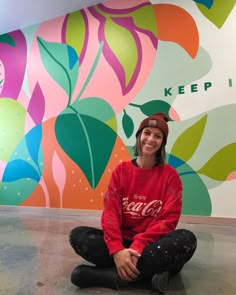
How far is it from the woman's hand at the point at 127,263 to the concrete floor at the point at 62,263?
0.18 feet

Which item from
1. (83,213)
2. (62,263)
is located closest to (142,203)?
(62,263)

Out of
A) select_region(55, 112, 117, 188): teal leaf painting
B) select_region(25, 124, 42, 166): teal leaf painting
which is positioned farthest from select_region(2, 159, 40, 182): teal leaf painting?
select_region(55, 112, 117, 188): teal leaf painting

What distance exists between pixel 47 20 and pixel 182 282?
9.04ft

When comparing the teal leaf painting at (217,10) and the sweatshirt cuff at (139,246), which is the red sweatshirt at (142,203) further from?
the teal leaf painting at (217,10)

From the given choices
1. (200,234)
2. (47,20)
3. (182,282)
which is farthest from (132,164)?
(47,20)

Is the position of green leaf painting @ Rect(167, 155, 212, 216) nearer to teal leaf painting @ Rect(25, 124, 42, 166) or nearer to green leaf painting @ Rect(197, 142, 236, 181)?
green leaf painting @ Rect(197, 142, 236, 181)

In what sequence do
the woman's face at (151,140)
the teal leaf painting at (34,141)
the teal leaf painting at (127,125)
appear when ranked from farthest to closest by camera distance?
the teal leaf painting at (34,141) < the teal leaf painting at (127,125) < the woman's face at (151,140)

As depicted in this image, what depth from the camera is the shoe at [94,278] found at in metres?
1.05

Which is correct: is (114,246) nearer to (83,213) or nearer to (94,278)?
(94,278)

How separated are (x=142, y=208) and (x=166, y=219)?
0.34 ft

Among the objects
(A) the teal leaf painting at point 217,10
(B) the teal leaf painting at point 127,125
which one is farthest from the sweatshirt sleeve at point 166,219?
(A) the teal leaf painting at point 217,10

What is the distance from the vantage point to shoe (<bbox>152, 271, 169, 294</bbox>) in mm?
974

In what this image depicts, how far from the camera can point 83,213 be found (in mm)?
2705

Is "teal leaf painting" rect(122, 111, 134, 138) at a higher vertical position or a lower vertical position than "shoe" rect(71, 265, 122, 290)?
higher
